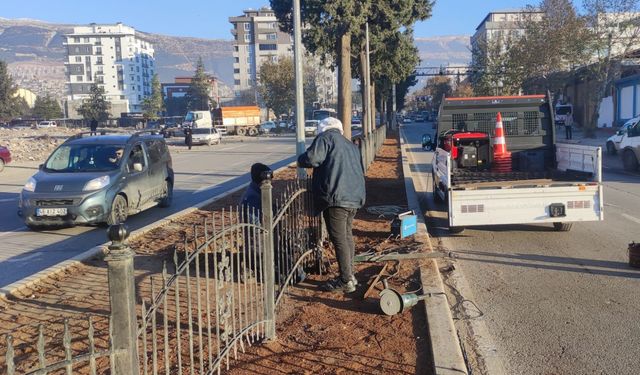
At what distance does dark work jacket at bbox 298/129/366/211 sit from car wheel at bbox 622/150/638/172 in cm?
1600

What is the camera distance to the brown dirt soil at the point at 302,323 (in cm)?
446

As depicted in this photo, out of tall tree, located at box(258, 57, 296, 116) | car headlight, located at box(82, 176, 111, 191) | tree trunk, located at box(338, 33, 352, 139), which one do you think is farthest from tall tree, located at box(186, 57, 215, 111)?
car headlight, located at box(82, 176, 111, 191)

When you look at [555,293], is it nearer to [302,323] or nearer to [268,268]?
[302,323]

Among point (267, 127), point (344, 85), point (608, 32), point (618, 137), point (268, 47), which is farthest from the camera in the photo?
point (268, 47)

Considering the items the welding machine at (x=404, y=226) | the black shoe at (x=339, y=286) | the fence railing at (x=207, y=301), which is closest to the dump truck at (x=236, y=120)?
the welding machine at (x=404, y=226)

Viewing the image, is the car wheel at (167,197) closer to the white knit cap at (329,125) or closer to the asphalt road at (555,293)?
the asphalt road at (555,293)

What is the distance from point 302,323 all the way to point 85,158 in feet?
27.0

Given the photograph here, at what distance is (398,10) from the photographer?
2583 cm

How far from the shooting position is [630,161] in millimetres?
19234

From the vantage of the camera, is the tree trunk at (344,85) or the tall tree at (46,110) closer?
the tree trunk at (344,85)

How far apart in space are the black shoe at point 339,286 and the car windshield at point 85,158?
22.7ft

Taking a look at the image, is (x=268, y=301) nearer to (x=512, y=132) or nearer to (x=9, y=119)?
(x=512, y=132)

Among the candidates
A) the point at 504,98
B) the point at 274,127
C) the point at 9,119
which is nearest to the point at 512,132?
the point at 504,98

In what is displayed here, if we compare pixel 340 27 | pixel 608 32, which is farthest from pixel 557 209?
pixel 608 32
